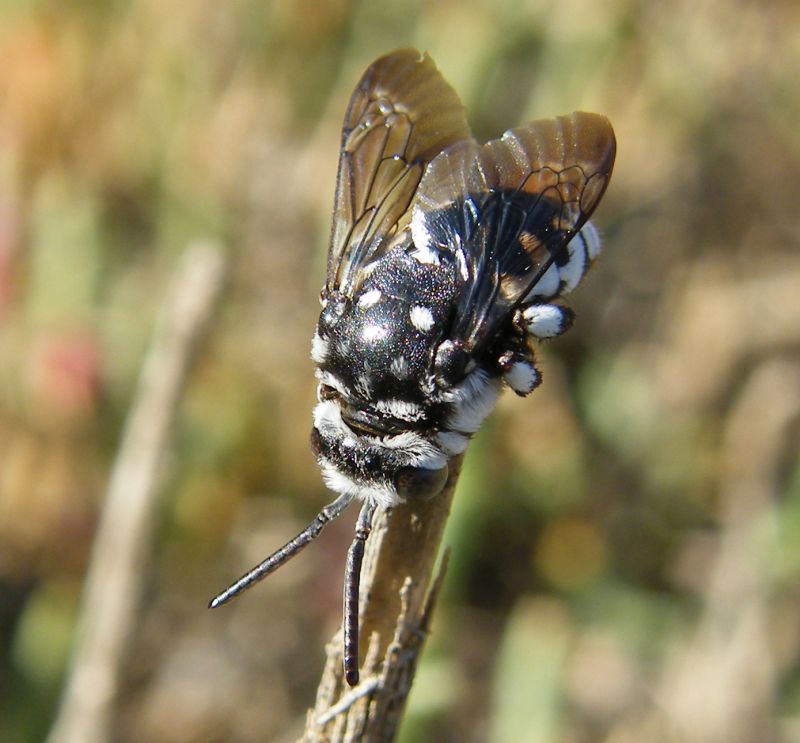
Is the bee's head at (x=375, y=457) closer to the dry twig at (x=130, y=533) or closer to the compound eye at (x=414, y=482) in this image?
the compound eye at (x=414, y=482)

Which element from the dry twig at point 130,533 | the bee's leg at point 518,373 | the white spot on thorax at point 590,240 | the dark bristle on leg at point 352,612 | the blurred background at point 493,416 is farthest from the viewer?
the blurred background at point 493,416

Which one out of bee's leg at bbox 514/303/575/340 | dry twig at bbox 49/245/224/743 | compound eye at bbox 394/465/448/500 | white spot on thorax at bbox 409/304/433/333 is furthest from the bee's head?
dry twig at bbox 49/245/224/743

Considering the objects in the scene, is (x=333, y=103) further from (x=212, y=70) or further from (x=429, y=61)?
(x=429, y=61)

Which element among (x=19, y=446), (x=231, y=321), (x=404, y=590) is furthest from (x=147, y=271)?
(x=404, y=590)

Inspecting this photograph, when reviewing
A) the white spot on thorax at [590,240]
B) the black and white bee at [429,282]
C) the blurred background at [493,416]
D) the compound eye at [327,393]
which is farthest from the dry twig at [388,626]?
the blurred background at [493,416]

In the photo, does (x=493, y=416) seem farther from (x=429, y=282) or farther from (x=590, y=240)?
(x=429, y=282)

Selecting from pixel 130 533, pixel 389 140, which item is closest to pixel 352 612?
pixel 389 140
